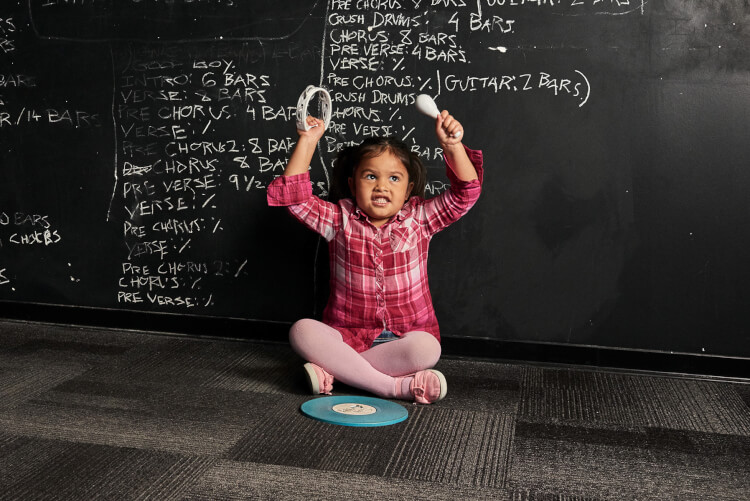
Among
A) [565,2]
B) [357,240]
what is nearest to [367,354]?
[357,240]

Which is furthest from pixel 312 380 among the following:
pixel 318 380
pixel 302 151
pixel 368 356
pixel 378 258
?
pixel 302 151

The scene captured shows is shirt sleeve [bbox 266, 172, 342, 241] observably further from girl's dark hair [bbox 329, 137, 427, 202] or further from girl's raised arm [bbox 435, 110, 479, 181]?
girl's raised arm [bbox 435, 110, 479, 181]

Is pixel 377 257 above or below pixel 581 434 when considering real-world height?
above

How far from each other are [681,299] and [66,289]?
91.1 inches

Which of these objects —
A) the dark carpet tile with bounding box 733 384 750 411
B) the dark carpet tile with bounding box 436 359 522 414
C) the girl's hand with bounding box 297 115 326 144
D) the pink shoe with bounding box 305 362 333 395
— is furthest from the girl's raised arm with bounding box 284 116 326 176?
the dark carpet tile with bounding box 733 384 750 411

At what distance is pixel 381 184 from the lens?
94.3 inches

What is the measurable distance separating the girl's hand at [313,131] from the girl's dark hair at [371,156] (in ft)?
0.49

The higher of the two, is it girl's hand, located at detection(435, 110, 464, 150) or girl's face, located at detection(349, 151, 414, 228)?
girl's hand, located at detection(435, 110, 464, 150)

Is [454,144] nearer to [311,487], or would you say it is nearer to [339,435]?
[339,435]

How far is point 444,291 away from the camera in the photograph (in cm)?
277

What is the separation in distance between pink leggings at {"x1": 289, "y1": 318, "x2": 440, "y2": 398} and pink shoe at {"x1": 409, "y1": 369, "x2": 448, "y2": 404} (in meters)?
0.06

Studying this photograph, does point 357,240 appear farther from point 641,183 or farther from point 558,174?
point 641,183

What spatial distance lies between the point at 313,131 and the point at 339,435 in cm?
92

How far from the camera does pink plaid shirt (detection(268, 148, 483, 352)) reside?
8.16 ft
